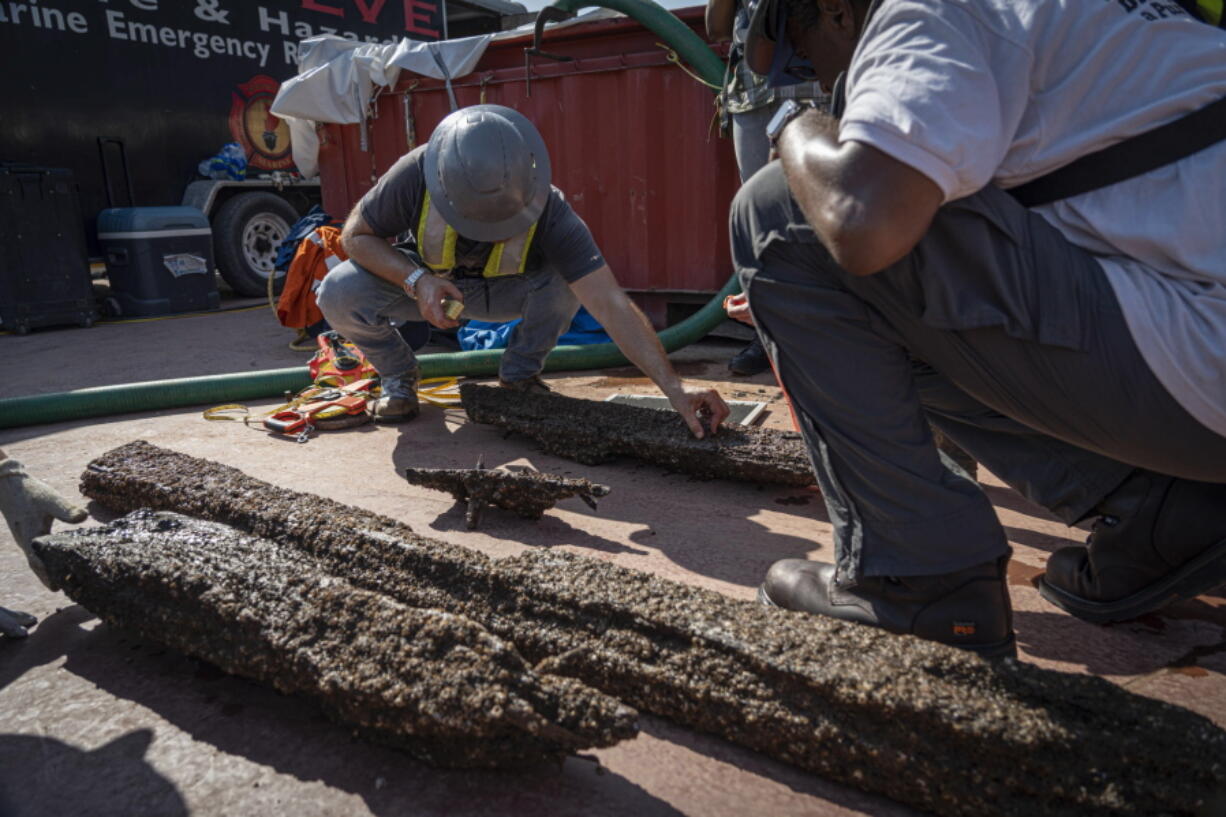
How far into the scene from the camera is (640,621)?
152cm

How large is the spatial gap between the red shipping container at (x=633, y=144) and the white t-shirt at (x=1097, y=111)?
3846mm

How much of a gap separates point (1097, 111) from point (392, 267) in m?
2.57

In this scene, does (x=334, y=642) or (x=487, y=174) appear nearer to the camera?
(x=334, y=642)

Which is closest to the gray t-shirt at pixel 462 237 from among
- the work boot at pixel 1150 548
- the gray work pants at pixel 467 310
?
the gray work pants at pixel 467 310

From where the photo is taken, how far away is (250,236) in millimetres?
7941

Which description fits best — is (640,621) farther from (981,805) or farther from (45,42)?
(45,42)

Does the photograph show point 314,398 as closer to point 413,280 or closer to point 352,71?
point 413,280

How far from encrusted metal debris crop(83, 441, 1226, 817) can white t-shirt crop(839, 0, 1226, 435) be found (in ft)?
1.71

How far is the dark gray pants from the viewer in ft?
4.39

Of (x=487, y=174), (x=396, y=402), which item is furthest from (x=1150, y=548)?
(x=396, y=402)

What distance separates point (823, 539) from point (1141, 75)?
4.43ft

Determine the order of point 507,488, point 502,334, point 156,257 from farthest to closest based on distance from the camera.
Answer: point 156,257 → point 502,334 → point 507,488

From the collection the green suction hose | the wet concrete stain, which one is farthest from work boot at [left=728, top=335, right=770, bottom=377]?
the wet concrete stain

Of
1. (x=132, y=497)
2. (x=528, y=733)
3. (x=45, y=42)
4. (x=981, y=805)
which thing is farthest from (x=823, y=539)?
(x=45, y=42)
